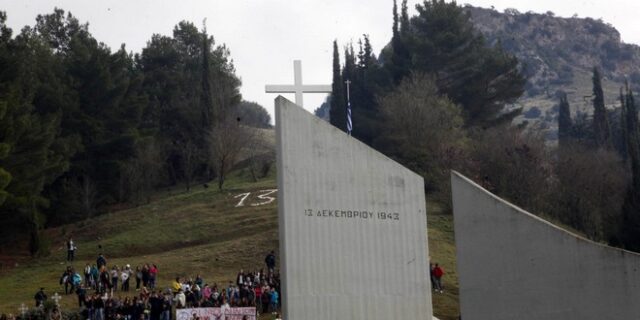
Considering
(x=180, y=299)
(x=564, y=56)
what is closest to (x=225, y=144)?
(x=180, y=299)

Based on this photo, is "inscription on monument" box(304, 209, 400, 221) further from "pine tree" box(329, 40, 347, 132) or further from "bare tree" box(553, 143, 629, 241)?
"pine tree" box(329, 40, 347, 132)

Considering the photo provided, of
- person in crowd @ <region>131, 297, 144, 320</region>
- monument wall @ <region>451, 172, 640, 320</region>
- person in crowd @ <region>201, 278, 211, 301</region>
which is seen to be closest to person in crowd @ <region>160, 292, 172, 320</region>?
person in crowd @ <region>131, 297, 144, 320</region>

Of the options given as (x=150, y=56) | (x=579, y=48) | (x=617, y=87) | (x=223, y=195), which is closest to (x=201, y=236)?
(x=223, y=195)

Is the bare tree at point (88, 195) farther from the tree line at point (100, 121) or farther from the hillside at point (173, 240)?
the hillside at point (173, 240)

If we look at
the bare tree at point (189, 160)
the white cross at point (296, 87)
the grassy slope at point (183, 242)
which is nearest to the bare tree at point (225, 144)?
the bare tree at point (189, 160)

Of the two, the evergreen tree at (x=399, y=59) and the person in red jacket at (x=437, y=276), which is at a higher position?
the evergreen tree at (x=399, y=59)

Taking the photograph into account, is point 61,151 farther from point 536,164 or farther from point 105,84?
point 536,164

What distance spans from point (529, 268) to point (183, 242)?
3132cm

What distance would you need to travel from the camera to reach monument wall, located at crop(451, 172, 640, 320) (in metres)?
17.3

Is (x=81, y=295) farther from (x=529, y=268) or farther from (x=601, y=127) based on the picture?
(x=601, y=127)

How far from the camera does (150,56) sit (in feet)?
242

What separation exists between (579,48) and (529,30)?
11867 millimetres

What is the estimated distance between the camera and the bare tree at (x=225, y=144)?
60.9 meters

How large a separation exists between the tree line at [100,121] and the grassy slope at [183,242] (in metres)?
2.70
